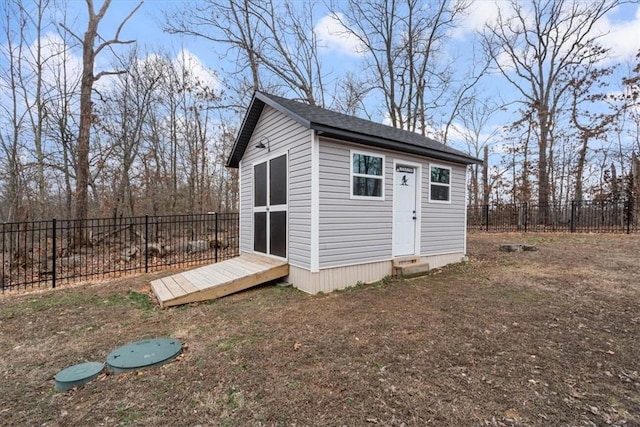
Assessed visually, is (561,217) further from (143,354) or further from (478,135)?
(143,354)

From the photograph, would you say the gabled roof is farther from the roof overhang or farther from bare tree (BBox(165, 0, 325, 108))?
bare tree (BBox(165, 0, 325, 108))

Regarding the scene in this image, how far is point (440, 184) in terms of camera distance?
290 inches

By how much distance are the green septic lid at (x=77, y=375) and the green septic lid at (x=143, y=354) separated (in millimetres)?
123

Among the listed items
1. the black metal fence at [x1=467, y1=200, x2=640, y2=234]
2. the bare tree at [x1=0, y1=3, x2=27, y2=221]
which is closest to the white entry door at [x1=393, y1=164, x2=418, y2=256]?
the black metal fence at [x1=467, y1=200, x2=640, y2=234]

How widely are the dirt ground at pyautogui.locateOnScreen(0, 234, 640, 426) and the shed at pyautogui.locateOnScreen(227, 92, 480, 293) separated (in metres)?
0.70

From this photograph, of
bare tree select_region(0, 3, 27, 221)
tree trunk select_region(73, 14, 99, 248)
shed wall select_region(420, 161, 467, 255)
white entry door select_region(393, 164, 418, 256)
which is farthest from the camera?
tree trunk select_region(73, 14, 99, 248)

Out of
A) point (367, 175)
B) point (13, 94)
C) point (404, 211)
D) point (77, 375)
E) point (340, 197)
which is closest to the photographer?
point (77, 375)

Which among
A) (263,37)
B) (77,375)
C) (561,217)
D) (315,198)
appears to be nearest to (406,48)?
(263,37)

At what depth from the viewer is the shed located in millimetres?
5332

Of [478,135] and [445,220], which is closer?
[445,220]

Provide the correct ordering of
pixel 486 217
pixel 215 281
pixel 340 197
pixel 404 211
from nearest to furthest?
pixel 215 281, pixel 340 197, pixel 404 211, pixel 486 217

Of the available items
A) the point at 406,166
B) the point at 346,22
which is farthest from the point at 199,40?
the point at 406,166

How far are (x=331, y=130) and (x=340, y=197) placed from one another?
1.22 metres

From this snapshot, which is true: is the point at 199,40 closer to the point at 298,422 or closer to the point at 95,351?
the point at 95,351
